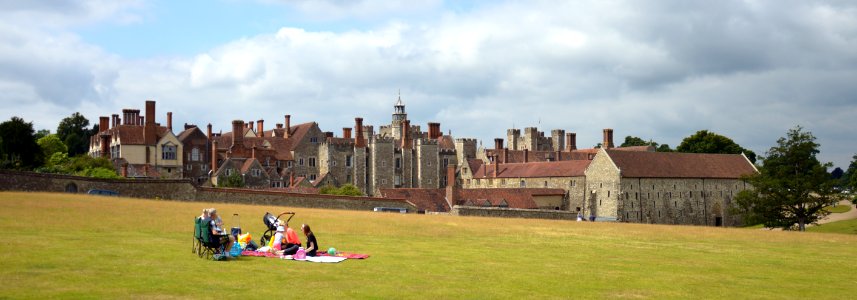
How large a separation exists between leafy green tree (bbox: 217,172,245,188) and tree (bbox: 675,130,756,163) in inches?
2855

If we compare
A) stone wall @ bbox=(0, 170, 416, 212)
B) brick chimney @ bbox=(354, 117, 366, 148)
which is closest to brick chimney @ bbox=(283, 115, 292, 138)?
brick chimney @ bbox=(354, 117, 366, 148)

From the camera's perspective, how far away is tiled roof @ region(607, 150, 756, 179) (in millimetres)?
93400

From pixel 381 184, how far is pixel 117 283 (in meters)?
93.1

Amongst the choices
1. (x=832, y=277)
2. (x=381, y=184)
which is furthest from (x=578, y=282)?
(x=381, y=184)

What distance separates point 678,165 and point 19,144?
67.9 m

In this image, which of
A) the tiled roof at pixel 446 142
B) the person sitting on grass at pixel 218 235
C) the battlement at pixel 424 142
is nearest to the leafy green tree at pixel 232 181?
the battlement at pixel 424 142

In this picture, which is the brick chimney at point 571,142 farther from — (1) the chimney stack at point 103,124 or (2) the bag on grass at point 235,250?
(2) the bag on grass at point 235,250

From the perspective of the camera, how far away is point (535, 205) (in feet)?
297

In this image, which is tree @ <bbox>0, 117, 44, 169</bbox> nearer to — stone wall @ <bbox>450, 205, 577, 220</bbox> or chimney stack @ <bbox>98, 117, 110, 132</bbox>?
chimney stack @ <bbox>98, 117, 110, 132</bbox>

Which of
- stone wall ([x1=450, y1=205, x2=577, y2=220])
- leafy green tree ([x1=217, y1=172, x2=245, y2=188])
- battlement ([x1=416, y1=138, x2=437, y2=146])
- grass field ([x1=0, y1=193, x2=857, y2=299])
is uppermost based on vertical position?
battlement ([x1=416, y1=138, x2=437, y2=146])

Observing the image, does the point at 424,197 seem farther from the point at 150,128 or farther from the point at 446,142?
the point at 446,142

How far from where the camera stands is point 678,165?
96.8m

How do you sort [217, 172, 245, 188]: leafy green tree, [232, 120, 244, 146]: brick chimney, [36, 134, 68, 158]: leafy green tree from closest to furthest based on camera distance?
1. [217, 172, 245, 188]: leafy green tree
2. [232, 120, 244, 146]: brick chimney
3. [36, 134, 68, 158]: leafy green tree

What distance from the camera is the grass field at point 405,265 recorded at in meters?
18.4
